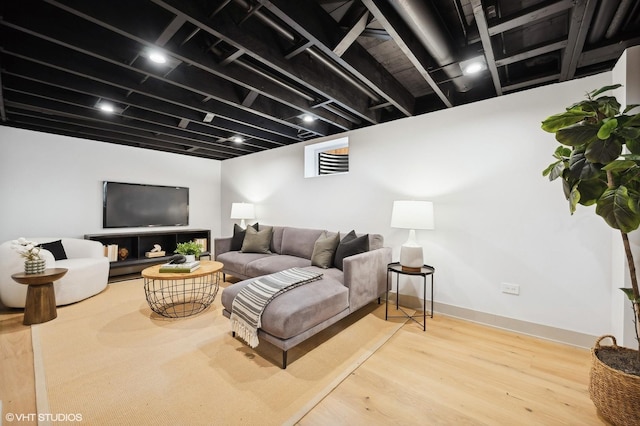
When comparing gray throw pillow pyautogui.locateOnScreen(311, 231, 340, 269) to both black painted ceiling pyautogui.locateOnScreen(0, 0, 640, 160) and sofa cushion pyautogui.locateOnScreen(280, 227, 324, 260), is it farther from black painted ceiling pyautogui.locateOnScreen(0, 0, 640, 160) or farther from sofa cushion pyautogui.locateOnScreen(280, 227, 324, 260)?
black painted ceiling pyautogui.locateOnScreen(0, 0, 640, 160)

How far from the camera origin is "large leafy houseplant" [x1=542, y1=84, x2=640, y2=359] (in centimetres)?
131

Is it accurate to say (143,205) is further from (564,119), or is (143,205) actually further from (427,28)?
(564,119)

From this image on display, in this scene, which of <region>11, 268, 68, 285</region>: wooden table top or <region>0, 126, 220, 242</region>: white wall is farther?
<region>0, 126, 220, 242</region>: white wall

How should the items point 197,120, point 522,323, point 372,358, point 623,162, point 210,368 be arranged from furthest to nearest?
Result: point 197,120 < point 522,323 < point 372,358 < point 210,368 < point 623,162

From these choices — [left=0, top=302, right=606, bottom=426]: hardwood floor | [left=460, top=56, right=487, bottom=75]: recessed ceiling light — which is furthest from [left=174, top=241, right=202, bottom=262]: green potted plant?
[left=460, top=56, right=487, bottom=75]: recessed ceiling light

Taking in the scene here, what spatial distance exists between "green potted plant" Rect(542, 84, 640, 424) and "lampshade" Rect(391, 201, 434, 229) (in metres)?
1.15

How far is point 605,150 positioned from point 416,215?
1.47 meters

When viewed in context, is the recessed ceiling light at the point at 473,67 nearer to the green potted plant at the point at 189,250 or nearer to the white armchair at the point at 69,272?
the green potted plant at the point at 189,250

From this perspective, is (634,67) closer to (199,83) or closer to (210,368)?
(199,83)

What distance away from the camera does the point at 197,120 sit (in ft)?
11.3

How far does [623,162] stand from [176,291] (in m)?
4.54

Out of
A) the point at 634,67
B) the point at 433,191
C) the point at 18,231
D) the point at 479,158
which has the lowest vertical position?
the point at 18,231

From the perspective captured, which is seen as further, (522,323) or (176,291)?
(176,291)

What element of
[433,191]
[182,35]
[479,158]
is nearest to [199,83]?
[182,35]
